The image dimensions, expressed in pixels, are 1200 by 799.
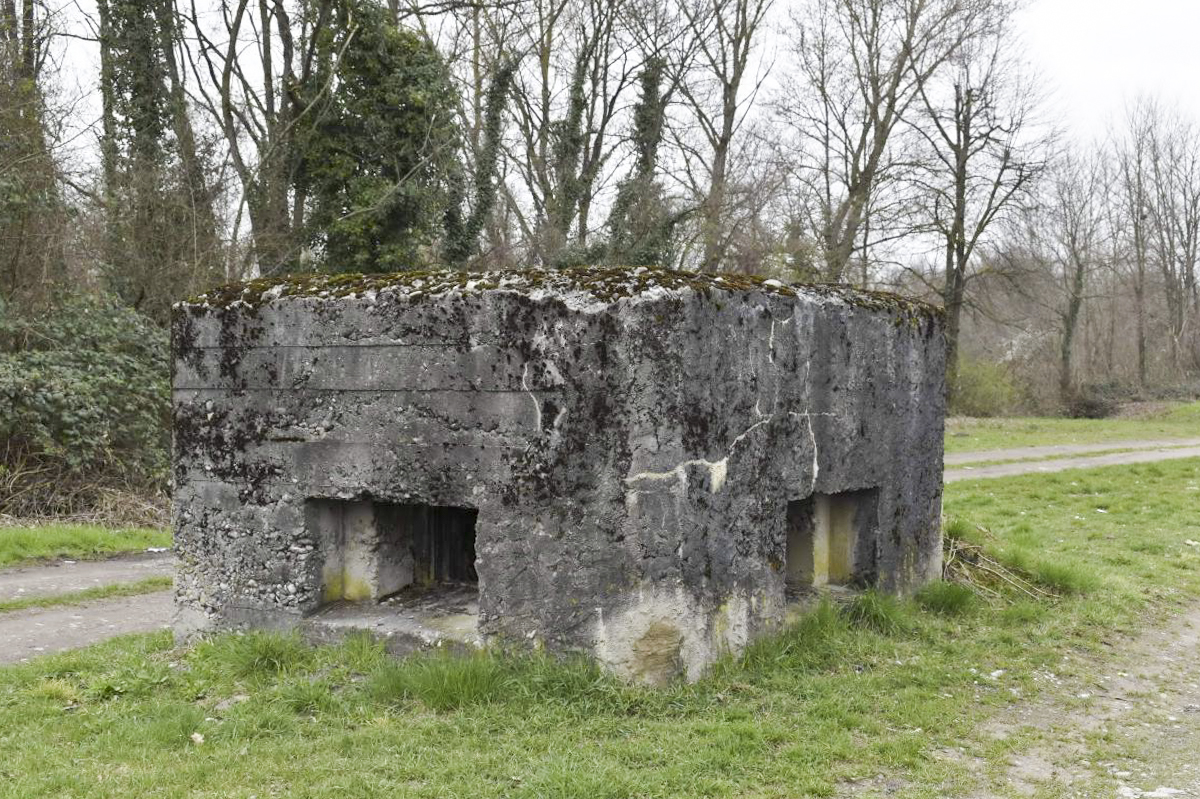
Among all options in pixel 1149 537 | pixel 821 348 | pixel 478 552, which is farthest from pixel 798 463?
pixel 1149 537

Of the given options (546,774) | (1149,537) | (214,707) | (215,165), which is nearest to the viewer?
(546,774)

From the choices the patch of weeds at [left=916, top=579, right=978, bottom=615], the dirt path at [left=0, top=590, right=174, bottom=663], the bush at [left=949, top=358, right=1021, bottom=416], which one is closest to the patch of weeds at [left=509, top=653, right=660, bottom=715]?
the patch of weeds at [left=916, top=579, right=978, bottom=615]

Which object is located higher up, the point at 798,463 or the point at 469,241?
the point at 469,241

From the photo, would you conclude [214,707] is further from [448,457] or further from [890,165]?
[890,165]

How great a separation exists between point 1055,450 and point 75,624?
17.6 metres

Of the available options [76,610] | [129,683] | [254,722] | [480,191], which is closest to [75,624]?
[76,610]

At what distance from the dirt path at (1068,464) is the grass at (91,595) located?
1081 centimetres

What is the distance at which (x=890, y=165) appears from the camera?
2605cm

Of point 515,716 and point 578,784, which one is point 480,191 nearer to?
point 515,716

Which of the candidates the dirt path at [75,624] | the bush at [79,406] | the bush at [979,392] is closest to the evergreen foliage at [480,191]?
the bush at [79,406]

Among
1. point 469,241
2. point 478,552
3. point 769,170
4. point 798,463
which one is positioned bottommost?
point 478,552

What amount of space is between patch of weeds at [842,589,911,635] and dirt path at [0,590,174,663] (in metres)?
4.65

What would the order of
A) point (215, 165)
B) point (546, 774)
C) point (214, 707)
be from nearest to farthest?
point (546, 774), point (214, 707), point (215, 165)

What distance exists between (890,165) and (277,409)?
23.2m
